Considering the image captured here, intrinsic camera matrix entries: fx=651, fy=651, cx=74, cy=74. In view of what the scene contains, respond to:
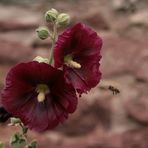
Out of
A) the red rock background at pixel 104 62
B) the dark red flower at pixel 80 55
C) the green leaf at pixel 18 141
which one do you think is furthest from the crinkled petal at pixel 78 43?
the red rock background at pixel 104 62

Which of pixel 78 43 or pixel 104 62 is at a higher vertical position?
pixel 104 62

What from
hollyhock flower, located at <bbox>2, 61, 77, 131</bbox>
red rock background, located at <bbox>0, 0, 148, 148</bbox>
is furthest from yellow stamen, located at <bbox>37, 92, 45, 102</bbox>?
red rock background, located at <bbox>0, 0, 148, 148</bbox>

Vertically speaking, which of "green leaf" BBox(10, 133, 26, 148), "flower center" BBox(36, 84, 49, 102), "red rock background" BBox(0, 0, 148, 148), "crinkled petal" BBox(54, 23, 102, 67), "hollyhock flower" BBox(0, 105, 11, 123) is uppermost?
"red rock background" BBox(0, 0, 148, 148)

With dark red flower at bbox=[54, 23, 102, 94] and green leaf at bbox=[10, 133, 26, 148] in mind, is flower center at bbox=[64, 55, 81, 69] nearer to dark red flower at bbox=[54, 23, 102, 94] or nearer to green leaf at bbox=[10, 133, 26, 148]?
dark red flower at bbox=[54, 23, 102, 94]

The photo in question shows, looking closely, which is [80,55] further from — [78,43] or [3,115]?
[3,115]

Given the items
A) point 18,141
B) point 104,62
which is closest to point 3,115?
point 18,141

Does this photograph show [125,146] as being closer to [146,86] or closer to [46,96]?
[146,86]

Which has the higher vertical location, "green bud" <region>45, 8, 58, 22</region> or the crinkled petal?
"green bud" <region>45, 8, 58, 22</region>
